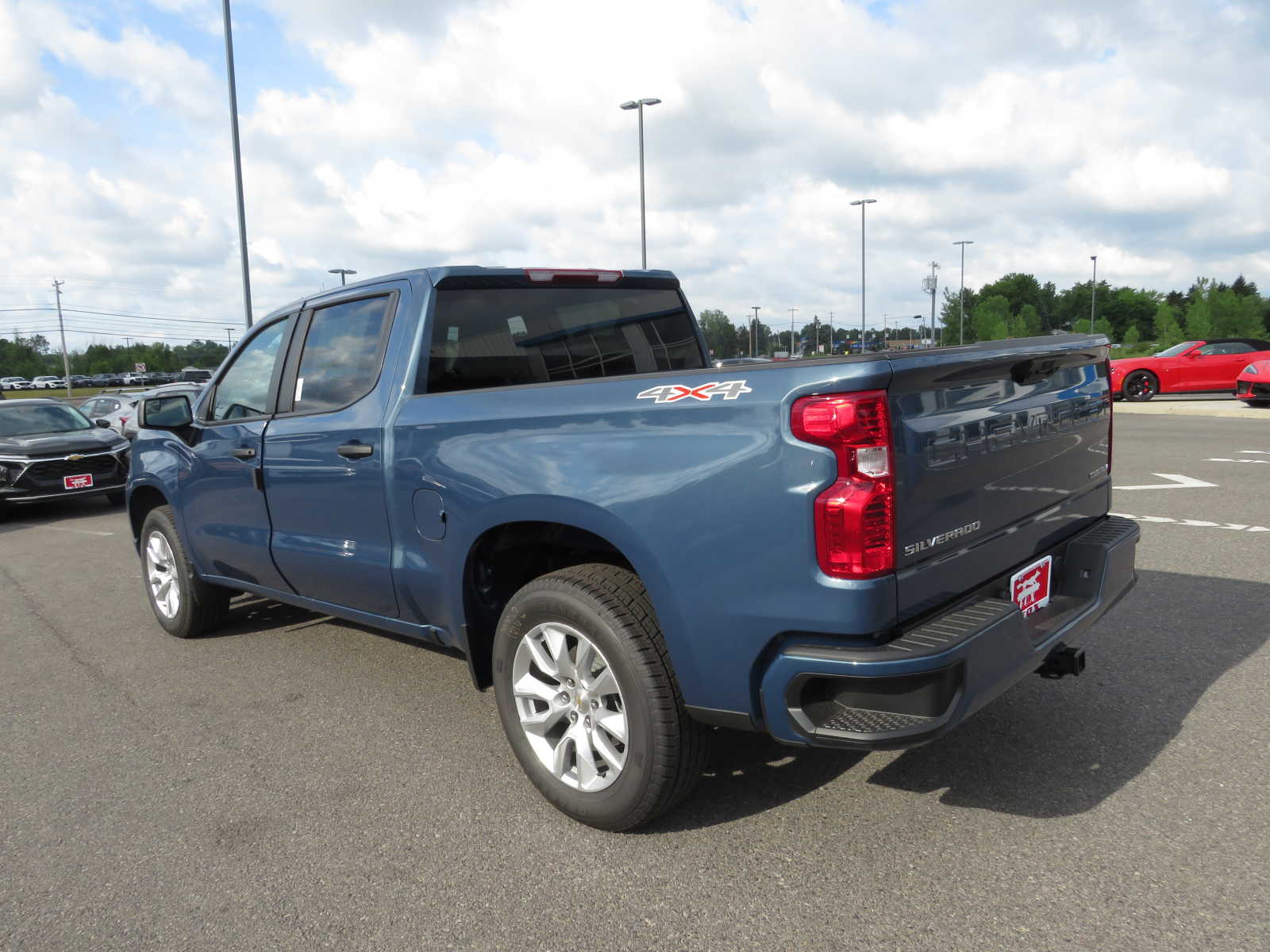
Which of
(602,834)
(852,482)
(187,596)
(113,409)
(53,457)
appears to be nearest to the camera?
(852,482)

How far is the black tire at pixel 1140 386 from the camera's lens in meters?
21.8

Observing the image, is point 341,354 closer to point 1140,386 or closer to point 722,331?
point 722,331

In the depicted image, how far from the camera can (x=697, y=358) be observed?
474 cm

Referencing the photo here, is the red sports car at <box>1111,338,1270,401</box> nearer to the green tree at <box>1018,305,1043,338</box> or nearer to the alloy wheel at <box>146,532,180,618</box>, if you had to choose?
the alloy wheel at <box>146,532,180,618</box>

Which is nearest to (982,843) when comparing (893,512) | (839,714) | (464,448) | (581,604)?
(839,714)

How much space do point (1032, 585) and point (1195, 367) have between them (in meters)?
21.8

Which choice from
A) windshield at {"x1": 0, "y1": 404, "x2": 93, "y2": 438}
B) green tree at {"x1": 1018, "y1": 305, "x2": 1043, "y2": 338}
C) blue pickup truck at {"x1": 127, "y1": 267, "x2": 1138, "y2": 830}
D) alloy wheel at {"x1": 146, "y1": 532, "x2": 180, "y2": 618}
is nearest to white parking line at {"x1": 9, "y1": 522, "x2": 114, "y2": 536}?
windshield at {"x1": 0, "y1": 404, "x2": 93, "y2": 438}

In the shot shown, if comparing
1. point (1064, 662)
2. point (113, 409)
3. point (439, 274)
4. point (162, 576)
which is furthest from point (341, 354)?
point (113, 409)

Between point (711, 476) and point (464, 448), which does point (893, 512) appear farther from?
point (464, 448)

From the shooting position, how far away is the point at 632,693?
2.81 meters

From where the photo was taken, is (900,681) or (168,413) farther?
(168,413)

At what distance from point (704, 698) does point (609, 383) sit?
97 centimetres

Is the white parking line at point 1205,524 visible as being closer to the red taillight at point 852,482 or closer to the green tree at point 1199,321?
the red taillight at point 852,482

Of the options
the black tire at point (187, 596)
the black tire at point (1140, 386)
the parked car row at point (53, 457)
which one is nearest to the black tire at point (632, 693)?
the black tire at point (187, 596)
